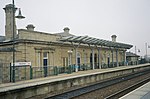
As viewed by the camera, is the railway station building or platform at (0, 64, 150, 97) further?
the railway station building

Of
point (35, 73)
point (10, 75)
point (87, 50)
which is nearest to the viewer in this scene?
point (10, 75)

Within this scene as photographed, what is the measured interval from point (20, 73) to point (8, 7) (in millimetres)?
10070

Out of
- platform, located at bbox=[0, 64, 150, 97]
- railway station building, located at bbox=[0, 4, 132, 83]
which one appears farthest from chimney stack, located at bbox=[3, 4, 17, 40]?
platform, located at bbox=[0, 64, 150, 97]

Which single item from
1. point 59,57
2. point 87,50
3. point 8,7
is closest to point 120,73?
point 87,50

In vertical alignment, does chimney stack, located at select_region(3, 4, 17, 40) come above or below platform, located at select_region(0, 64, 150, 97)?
above

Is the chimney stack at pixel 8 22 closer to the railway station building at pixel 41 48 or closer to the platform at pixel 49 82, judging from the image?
the railway station building at pixel 41 48

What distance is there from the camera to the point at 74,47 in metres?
26.7

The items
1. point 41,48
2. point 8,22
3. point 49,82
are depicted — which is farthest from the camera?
point 8,22

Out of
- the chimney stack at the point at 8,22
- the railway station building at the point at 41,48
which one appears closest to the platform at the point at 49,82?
the railway station building at the point at 41,48

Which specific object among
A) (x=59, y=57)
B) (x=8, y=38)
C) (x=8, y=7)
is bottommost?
(x=59, y=57)

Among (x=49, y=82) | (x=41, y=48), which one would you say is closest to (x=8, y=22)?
(x=41, y=48)

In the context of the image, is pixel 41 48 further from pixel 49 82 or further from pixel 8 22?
pixel 49 82

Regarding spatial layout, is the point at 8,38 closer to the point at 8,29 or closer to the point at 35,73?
the point at 8,29

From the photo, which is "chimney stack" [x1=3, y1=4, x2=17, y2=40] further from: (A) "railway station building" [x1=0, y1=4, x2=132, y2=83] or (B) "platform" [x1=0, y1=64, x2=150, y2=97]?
(B) "platform" [x1=0, y1=64, x2=150, y2=97]
